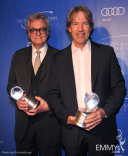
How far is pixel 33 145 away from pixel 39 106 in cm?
57

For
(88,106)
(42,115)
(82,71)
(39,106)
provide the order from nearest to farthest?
(88,106) → (82,71) → (39,106) → (42,115)

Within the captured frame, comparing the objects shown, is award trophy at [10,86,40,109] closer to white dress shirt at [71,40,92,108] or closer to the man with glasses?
the man with glasses

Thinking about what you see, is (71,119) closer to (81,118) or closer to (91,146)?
(81,118)

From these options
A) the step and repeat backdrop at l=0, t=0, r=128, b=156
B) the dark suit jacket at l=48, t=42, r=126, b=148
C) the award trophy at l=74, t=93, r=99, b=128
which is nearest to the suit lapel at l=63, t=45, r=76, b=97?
the dark suit jacket at l=48, t=42, r=126, b=148

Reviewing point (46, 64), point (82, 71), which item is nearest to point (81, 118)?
point (82, 71)

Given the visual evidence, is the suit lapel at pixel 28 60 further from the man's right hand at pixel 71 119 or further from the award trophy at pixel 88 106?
the award trophy at pixel 88 106

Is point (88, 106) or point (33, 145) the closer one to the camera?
point (88, 106)

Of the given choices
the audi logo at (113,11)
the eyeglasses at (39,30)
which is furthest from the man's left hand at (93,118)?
the audi logo at (113,11)

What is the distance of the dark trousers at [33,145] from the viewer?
1.88m

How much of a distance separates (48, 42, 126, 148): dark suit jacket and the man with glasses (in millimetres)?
250

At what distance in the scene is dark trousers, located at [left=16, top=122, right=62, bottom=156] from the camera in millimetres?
1882

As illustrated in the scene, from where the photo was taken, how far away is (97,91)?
1.60 meters

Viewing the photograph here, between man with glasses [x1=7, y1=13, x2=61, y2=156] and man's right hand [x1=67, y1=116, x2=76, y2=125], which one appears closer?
man's right hand [x1=67, y1=116, x2=76, y2=125]

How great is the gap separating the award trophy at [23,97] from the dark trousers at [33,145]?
1.09ft
